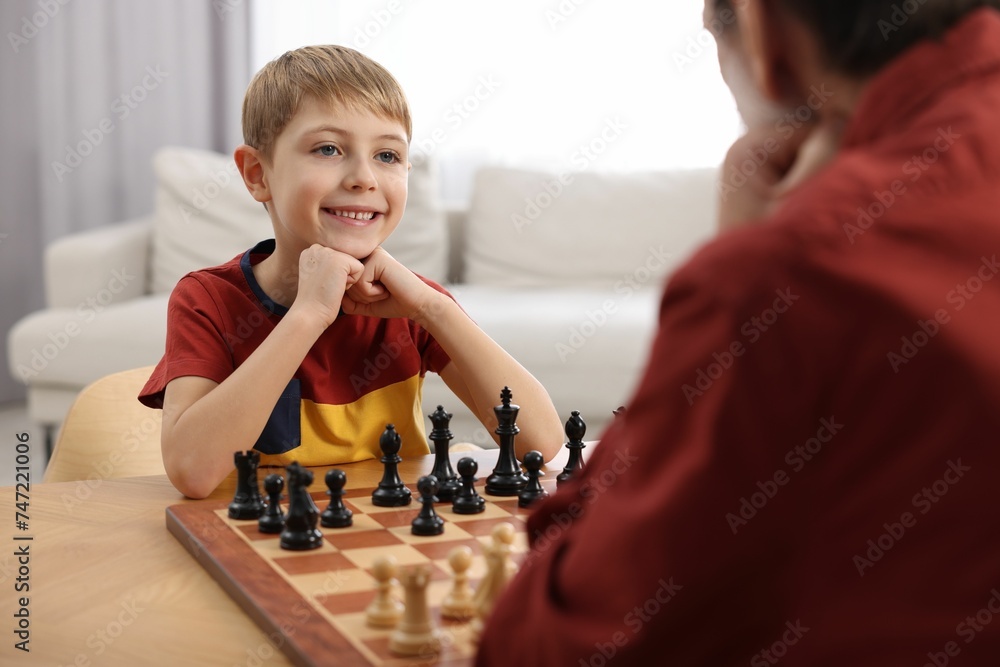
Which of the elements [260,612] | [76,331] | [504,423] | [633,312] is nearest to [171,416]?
[504,423]

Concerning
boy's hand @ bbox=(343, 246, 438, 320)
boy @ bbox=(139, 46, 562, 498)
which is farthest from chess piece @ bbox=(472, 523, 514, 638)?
boy's hand @ bbox=(343, 246, 438, 320)

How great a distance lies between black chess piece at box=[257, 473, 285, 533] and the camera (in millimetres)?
1200

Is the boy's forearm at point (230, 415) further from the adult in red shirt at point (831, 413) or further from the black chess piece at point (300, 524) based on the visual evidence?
the adult in red shirt at point (831, 413)

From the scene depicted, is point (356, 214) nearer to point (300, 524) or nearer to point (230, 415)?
point (230, 415)

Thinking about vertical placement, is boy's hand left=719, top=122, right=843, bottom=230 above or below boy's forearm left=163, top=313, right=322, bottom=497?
above

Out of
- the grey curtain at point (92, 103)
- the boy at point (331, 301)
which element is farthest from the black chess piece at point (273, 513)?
the grey curtain at point (92, 103)

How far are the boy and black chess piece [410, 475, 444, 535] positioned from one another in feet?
1.49

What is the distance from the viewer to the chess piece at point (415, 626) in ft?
2.82

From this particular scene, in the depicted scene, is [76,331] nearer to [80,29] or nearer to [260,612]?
[80,29]

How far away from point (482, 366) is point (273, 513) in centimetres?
62

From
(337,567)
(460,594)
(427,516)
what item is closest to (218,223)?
(427,516)

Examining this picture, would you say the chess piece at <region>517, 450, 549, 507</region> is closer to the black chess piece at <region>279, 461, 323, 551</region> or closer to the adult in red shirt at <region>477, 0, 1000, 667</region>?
the black chess piece at <region>279, 461, 323, 551</region>

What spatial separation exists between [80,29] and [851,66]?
17.5 ft

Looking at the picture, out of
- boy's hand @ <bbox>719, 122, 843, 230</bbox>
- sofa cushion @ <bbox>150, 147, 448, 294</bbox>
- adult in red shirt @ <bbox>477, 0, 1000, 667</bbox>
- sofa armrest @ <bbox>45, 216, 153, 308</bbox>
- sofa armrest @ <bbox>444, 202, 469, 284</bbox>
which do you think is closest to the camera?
adult in red shirt @ <bbox>477, 0, 1000, 667</bbox>
